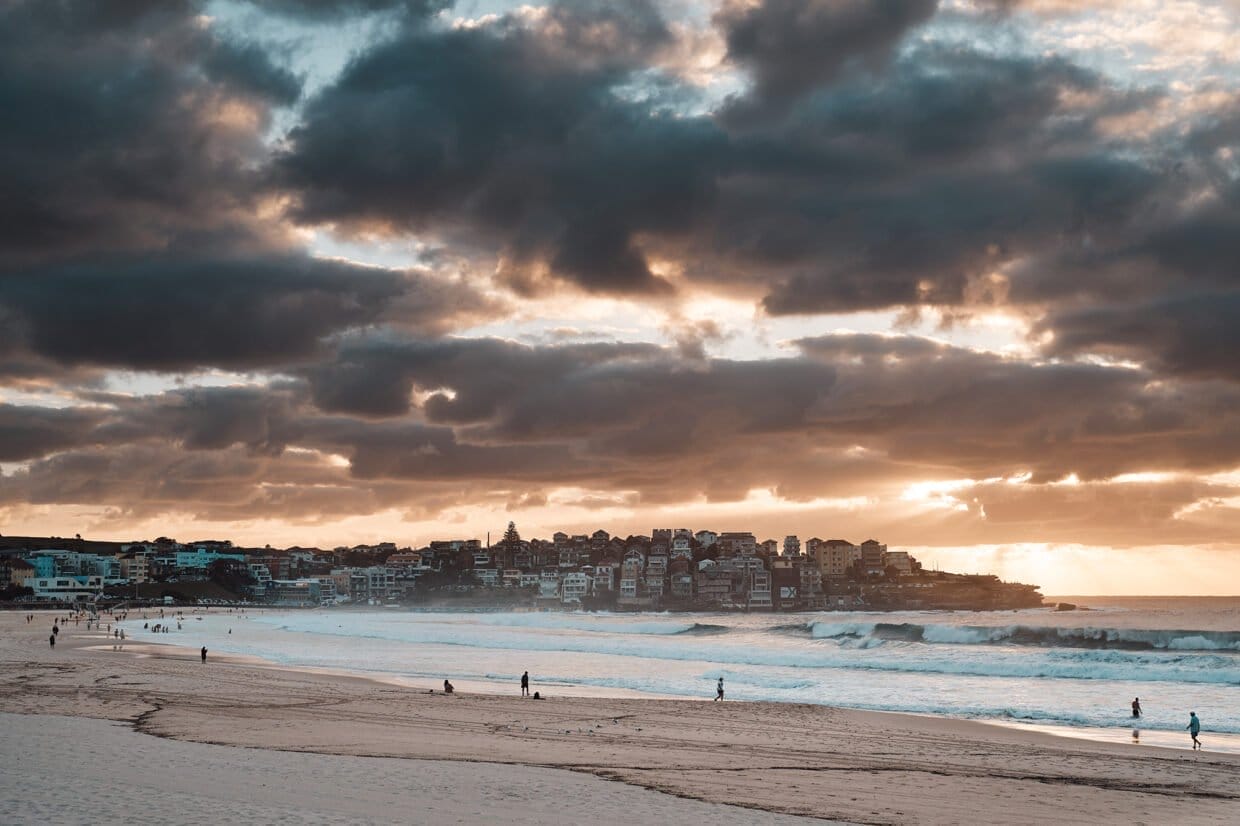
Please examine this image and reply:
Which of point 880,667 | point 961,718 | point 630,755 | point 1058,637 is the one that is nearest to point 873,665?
point 880,667

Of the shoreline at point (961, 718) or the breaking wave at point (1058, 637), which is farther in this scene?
the breaking wave at point (1058, 637)

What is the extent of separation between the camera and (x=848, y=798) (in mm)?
20078

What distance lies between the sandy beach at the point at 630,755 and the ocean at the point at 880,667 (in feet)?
19.7

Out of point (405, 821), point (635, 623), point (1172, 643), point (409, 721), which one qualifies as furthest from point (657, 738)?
point (635, 623)

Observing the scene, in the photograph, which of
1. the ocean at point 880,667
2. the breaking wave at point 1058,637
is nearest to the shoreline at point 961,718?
the ocean at point 880,667

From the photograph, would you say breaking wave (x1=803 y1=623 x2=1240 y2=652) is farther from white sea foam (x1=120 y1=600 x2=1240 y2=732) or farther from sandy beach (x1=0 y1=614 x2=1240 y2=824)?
sandy beach (x1=0 y1=614 x2=1240 y2=824)

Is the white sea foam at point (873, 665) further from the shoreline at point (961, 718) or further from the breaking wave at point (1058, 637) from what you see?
the shoreline at point (961, 718)

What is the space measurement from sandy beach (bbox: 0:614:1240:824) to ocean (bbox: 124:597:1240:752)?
19.7 ft

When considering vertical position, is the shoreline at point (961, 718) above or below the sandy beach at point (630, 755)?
below

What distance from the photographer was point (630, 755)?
24.7m

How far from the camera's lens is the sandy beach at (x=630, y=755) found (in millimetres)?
18344

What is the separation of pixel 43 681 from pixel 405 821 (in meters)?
30.7

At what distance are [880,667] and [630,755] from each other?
41363 millimetres

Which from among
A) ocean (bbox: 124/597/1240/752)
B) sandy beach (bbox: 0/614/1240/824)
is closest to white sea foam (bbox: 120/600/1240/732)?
ocean (bbox: 124/597/1240/752)
